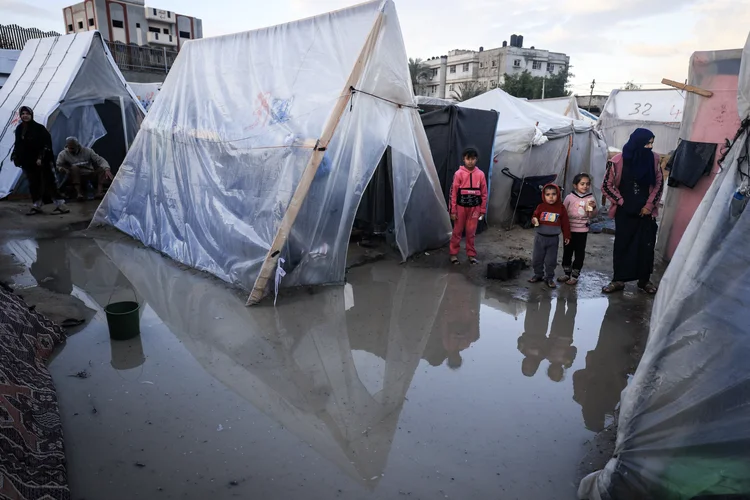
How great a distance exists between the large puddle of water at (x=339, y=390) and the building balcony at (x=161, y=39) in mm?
38806

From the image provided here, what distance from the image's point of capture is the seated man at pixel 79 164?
9.17m

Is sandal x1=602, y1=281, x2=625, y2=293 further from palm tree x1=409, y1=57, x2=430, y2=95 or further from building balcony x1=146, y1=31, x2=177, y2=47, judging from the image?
building balcony x1=146, y1=31, x2=177, y2=47

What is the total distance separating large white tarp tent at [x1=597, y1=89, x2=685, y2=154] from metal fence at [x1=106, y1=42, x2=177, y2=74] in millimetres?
19339

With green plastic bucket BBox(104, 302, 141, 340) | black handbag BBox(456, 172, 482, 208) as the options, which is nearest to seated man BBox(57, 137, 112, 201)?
green plastic bucket BBox(104, 302, 141, 340)

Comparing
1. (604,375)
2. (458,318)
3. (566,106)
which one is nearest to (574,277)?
(458,318)

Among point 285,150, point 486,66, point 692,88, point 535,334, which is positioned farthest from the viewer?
point 486,66

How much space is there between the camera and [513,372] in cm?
359

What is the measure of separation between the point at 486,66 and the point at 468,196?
165ft

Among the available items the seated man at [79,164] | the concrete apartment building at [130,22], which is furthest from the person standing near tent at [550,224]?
the concrete apartment building at [130,22]

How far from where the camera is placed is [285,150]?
16.1 feet

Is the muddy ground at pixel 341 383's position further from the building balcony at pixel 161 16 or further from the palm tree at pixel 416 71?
the palm tree at pixel 416 71

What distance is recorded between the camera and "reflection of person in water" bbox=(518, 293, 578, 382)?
12.2ft

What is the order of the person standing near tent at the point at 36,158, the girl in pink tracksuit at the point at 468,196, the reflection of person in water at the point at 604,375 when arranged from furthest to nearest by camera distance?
the person standing near tent at the point at 36,158 → the girl in pink tracksuit at the point at 468,196 → the reflection of person in water at the point at 604,375

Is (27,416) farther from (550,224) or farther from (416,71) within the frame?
(416,71)
